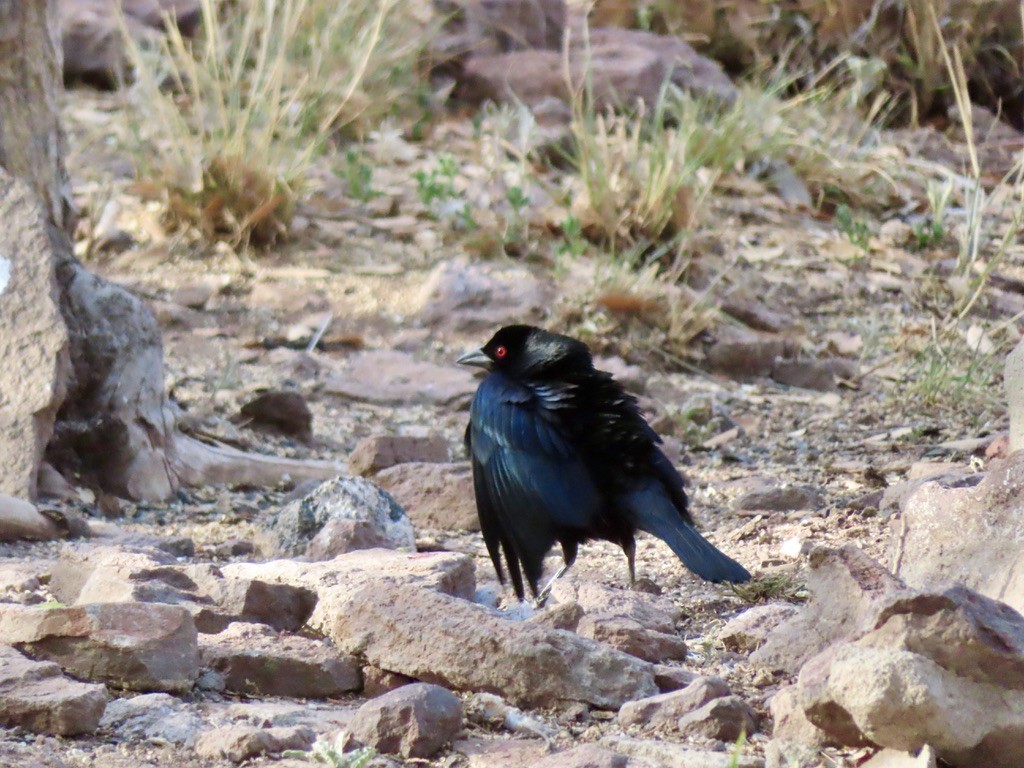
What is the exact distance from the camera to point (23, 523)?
385 centimetres

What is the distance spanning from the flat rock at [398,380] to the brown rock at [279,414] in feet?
1.81

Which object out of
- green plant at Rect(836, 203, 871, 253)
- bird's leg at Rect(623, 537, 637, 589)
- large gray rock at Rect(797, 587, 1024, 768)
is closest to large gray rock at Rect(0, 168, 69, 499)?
bird's leg at Rect(623, 537, 637, 589)

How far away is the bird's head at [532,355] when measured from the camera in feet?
13.8

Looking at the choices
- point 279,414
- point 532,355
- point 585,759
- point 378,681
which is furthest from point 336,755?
point 279,414

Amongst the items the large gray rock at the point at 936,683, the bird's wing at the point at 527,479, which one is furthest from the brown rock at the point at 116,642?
the bird's wing at the point at 527,479

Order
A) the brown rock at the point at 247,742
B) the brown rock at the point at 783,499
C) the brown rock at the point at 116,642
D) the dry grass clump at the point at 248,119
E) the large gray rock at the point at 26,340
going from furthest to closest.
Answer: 1. the dry grass clump at the point at 248,119
2. the brown rock at the point at 783,499
3. the large gray rock at the point at 26,340
4. the brown rock at the point at 116,642
5. the brown rock at the point at 247,742

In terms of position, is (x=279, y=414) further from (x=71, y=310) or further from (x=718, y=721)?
(x=718, y=721)

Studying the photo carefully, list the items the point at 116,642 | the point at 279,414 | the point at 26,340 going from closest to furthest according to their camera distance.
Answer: the point at 116,642 < the point at 26,340 < the point at 279,414

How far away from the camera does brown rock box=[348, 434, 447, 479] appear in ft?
15.6

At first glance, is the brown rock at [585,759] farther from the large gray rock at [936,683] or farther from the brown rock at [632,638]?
the brown rock at [632,638]

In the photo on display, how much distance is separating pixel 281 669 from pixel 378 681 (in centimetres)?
18

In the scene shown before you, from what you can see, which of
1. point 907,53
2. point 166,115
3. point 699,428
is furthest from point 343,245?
point 907,53

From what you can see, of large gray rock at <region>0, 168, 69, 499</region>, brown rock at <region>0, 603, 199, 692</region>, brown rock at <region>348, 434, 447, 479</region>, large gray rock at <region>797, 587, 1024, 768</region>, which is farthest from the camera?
brown rock at <region>348, 434, 447, 479</region>

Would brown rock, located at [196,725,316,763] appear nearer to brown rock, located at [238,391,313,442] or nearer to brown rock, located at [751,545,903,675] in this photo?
brown rock, located at [751,545,903,675]
